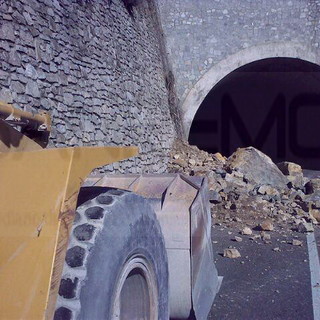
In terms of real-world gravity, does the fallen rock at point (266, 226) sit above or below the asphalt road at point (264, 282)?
above

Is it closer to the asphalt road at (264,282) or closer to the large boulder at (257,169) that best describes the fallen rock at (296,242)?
the asphalt road at (264,282)

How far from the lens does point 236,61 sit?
40.8 feet

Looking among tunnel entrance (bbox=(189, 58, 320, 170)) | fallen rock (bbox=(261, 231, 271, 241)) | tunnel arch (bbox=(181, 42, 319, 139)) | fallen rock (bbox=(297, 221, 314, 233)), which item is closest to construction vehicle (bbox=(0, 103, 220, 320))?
fallen rock (bbox=(261, 231, 271, 241))

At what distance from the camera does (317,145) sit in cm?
1602

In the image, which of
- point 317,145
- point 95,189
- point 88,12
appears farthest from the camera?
point 317,145

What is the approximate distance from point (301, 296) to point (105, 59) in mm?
4759

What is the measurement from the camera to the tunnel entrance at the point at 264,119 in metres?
15.3

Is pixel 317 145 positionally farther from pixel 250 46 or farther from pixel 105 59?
pixel 105 59

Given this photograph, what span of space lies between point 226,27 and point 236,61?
947 mm

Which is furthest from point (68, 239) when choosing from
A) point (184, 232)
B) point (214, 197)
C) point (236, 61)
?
point (236, 61)

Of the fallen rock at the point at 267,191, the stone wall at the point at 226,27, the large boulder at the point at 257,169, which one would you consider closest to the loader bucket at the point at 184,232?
the fallen rock at the point at 267,191

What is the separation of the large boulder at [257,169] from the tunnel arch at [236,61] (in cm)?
339

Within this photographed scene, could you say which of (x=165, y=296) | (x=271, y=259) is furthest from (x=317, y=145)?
(x=165, y=296)

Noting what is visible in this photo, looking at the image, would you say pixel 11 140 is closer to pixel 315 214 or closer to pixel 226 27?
pixel 315 214
